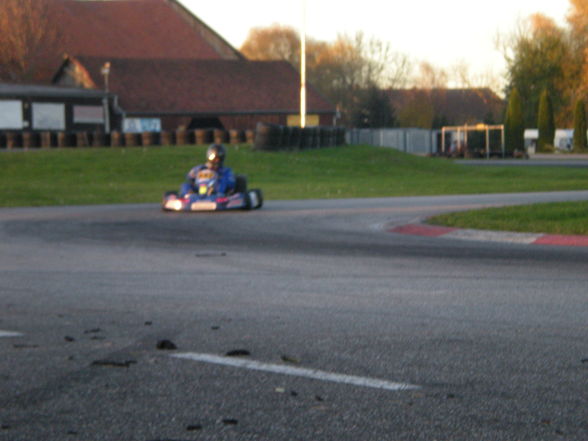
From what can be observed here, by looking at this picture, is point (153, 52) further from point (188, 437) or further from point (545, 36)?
point (188, 437)

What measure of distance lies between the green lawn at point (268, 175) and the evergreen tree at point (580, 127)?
80.9 feet

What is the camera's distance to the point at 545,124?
68188 millimetres

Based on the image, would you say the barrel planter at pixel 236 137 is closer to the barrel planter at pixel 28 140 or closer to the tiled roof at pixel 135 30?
the barrel planter at pixel 28 140

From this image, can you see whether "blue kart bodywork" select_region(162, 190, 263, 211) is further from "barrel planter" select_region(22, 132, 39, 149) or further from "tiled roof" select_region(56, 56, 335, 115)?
"tiled roof" select_region(56, 56, 335, 115)

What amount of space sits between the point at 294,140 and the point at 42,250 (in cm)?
2839

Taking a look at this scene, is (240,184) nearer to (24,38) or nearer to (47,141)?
(47,141)

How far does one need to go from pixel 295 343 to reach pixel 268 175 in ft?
90.8

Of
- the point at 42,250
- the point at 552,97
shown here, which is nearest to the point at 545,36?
the point at 552,97

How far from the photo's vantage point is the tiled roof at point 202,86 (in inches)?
2255

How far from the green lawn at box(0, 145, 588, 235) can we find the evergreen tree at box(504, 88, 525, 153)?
27554 mm

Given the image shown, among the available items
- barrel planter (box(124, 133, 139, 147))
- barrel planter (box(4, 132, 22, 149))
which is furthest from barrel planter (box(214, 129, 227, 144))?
barrel planter (box(4, 132, 22, 149))

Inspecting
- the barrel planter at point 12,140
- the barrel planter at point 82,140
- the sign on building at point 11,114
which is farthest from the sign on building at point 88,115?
the barrel planter at point 12,140

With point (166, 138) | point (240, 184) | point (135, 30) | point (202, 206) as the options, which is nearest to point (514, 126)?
point (135, 30)

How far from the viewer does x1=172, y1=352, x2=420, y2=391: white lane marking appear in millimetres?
4844
